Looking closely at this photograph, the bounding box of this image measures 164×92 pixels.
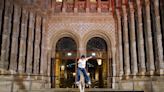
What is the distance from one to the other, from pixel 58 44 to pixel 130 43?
20.6 feet

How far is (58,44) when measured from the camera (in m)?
23.4

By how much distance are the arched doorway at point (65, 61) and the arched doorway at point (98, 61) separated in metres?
1.39

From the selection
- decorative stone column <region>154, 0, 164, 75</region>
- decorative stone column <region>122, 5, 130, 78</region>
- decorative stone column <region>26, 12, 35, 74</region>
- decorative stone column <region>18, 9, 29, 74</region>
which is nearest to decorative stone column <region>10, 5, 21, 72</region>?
decorative stone column <region>18, 9, 29, 74</region>

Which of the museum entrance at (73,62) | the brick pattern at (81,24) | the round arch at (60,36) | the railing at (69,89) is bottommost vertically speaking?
the railing at (69,89)

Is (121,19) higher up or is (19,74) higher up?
(121,19)

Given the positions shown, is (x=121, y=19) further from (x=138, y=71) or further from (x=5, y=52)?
(x=5, y=52)

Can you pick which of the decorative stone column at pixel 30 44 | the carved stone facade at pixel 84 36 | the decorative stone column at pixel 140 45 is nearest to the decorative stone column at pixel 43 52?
the carved stone facade at pixel 84 36

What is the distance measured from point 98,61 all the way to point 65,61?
2890mm

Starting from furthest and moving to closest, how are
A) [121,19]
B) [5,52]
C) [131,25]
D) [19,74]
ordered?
[121,19] < [131,25] < [19,74] < [5,52]

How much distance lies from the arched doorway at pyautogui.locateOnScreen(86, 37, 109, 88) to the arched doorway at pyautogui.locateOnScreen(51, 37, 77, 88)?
139 cm

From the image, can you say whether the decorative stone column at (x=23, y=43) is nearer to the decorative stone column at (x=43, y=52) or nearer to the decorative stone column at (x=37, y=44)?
the decorative stone column at (x=37, y=44)

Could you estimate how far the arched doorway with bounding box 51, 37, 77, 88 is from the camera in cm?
2284

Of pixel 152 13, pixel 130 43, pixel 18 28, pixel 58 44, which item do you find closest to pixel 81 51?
pixel 58 44

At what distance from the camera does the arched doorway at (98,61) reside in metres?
22.9
